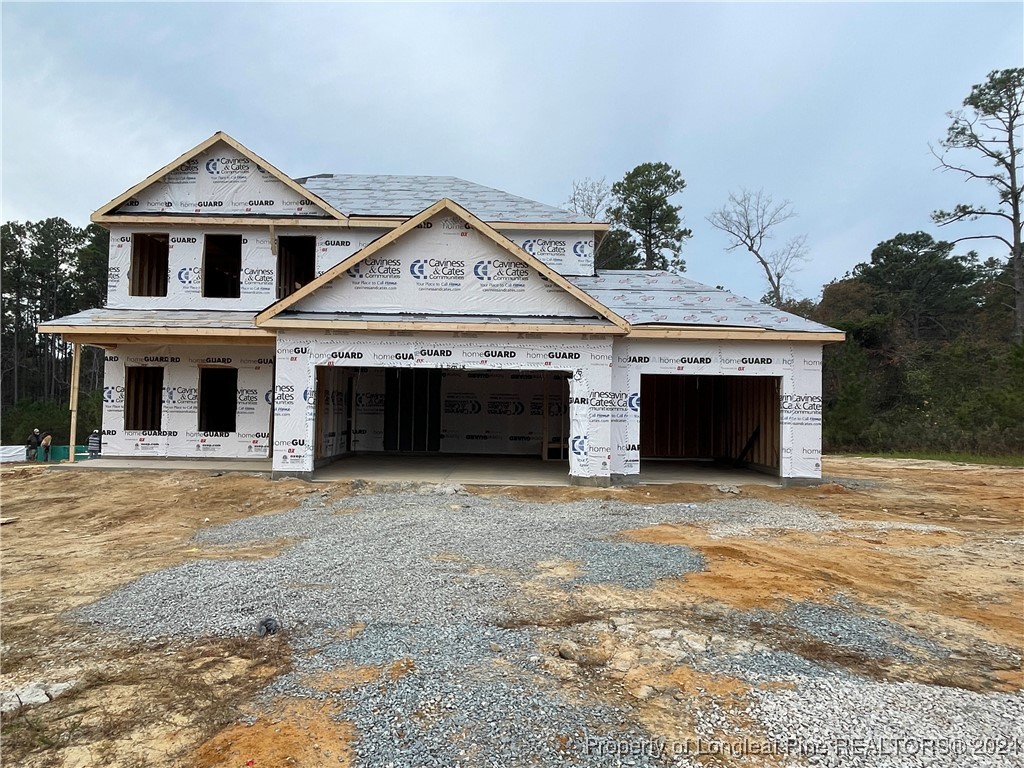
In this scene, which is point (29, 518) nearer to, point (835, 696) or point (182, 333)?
point (182, 333)

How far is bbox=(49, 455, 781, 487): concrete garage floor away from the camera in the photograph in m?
12.0

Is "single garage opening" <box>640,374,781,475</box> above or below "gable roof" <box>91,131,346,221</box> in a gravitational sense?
below

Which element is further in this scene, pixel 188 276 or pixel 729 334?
pixel 188 276

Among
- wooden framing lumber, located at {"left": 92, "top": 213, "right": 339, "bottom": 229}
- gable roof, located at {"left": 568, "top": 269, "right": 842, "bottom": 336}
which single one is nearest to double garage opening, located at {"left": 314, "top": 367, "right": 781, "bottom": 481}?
gable roof, located at {"left": 568, "top": 269, "right": 842, "bottom": 336}

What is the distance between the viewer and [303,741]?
2.90 meters

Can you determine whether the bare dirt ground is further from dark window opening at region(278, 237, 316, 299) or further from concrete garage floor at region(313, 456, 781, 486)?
dark window opening at region(278, 237, 316, 299)

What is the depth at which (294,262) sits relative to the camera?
16.3 m

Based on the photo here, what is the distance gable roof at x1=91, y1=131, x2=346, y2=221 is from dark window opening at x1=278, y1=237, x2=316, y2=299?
4.62 ft

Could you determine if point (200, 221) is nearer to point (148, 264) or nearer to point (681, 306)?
point (148, 264)

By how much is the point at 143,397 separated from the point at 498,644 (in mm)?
14345

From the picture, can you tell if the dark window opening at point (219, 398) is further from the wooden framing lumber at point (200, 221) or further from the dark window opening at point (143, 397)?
the wooden framing lumber at point (200, 221)

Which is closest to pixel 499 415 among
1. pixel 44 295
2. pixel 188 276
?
pixel 188 276

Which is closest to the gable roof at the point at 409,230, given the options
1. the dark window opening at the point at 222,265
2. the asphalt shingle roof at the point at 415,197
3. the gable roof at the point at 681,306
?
the gable roof at the point at 681,306

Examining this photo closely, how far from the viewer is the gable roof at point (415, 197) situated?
15805mm
